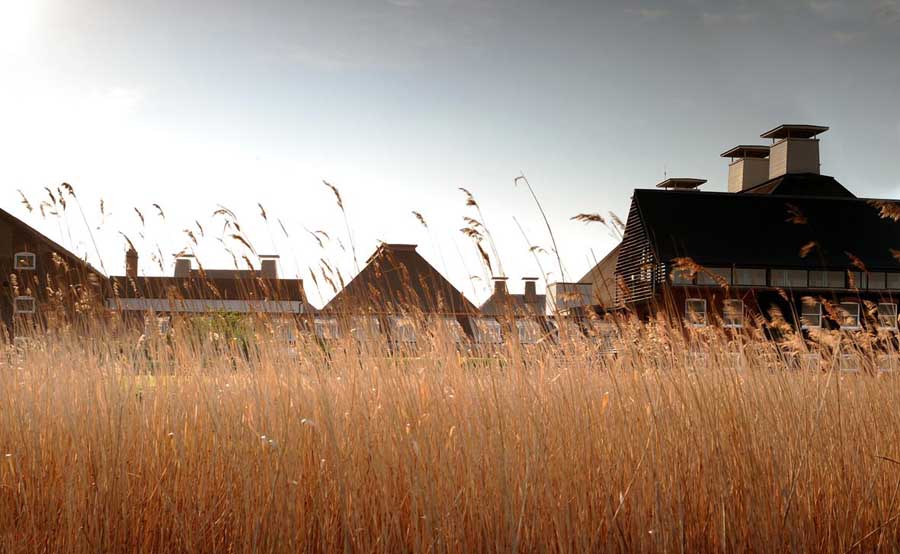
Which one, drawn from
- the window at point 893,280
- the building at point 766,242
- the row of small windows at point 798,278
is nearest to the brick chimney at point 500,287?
the building at point 766,242

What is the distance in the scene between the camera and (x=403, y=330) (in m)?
3.82

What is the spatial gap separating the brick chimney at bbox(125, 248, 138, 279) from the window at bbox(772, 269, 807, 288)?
2157 centimetres

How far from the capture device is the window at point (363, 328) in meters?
3.54

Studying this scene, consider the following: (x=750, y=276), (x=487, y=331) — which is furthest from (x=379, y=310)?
(x=750, y=276)

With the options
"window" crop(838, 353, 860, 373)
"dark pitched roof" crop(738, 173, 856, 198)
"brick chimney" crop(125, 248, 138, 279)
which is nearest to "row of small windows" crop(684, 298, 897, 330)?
"window" crop(838, 353, 860, 373)

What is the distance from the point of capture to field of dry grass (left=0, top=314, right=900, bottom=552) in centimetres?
272

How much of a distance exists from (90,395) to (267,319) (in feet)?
2.70

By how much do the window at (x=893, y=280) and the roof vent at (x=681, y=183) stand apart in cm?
674

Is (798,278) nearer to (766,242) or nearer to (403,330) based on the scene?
(766,242)

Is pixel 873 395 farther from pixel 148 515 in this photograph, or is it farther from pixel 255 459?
pixel 148 515

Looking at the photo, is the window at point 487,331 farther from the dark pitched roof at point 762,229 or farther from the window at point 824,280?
the window at point 824,280

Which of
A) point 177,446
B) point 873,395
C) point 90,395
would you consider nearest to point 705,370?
point 873,395

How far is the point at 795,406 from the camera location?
127 inches

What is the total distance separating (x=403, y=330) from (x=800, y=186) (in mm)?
24801
